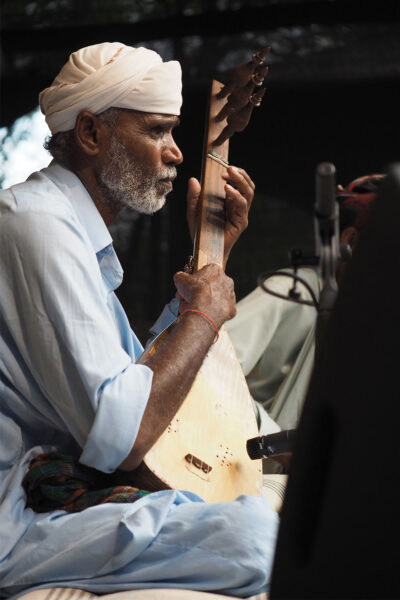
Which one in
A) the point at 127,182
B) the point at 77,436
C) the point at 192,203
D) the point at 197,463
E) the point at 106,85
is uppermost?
the point at 106,85

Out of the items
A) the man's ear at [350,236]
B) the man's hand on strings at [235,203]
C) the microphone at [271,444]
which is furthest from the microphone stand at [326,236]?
the man's ear at [350,236]

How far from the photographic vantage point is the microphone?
1.70 metres

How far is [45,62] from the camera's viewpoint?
395 cm

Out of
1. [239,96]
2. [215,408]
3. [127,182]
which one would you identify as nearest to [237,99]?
[239,96]

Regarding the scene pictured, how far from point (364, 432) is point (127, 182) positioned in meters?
1.40

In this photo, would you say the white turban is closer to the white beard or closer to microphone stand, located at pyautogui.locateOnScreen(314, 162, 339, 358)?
the white beard

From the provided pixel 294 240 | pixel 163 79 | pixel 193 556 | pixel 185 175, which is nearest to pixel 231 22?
pixel 185 175

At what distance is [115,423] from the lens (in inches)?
58.5

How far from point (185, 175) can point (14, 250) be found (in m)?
2.35

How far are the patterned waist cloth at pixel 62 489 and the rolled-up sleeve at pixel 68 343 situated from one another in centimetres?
6

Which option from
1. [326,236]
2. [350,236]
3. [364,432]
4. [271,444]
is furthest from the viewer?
[350,236]

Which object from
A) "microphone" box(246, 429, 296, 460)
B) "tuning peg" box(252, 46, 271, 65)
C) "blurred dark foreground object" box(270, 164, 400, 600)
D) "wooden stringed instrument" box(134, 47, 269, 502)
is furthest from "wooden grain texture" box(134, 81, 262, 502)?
"blurred dark foreground object" box(270, 164, 400, 600)

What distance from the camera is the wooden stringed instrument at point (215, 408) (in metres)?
1.71

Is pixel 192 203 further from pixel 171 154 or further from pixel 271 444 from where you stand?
pixel 271 444
